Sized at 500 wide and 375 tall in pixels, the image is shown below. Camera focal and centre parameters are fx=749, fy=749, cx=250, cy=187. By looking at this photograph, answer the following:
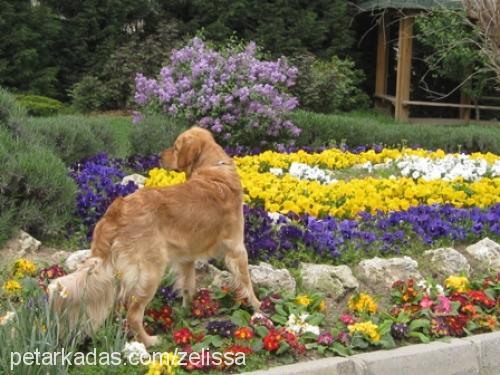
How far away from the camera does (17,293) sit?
4461 millimetres

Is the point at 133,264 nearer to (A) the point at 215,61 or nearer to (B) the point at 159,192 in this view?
(B) the point at 159,192

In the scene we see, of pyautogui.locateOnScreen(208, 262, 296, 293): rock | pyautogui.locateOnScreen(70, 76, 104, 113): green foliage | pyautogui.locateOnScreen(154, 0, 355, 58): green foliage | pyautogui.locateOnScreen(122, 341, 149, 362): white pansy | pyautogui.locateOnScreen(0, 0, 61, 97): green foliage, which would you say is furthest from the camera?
pyautogui.locateOnScreen(154, 0, 355, 58): green foliage

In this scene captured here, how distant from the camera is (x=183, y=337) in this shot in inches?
174

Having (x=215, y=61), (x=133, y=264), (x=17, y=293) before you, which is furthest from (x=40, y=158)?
(x=215, y=61)

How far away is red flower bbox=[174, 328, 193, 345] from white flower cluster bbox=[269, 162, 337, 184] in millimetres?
4054

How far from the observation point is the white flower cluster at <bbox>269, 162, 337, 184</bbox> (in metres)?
8.34

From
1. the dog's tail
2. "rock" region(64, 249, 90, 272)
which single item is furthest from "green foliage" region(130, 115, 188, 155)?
the dog's tail

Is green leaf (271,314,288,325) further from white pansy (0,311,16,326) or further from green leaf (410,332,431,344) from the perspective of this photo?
white pansy (0,311,16,326)

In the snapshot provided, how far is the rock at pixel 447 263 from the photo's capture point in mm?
5844

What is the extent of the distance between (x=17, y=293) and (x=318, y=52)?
16.5 metres

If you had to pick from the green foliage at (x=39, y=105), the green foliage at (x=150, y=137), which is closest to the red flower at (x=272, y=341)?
the green foliage at (x=150, y=137)

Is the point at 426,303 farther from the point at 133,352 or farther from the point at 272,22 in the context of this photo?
Answer: the point at 272,22

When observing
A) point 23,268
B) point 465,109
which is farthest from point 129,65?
point 23,268

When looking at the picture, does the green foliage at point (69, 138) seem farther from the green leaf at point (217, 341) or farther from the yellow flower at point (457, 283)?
the yellow flower at point (457, 283)
